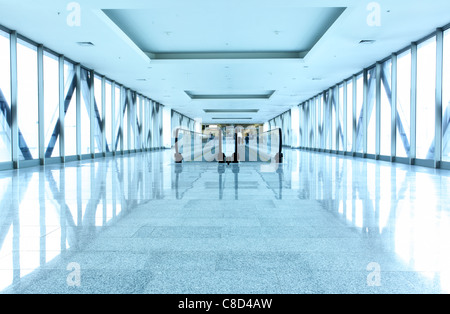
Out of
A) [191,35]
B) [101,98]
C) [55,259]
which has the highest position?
[191,35]

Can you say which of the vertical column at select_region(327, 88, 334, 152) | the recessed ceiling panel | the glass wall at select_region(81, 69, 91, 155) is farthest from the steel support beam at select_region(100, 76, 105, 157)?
the vertical column at select_region(327, 88, 334, 152)

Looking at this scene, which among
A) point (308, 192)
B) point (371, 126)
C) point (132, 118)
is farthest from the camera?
point (132, 118)

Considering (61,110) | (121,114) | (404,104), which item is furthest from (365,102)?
(121,114)

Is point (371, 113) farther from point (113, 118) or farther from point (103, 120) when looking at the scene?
point (113, 118)

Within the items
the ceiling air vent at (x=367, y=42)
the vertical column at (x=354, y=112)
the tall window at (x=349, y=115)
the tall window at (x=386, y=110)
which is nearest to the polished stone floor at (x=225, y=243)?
the ceiling air vent at (x=367, y=42)

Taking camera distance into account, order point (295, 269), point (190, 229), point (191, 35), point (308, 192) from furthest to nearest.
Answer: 1. point (191, 35)
2. point (308, 192)
3. point (190, 229)
4. point (295, 269)

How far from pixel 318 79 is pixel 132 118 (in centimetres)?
1243

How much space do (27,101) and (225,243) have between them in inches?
468

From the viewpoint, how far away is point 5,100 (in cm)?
1133

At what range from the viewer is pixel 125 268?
247cm

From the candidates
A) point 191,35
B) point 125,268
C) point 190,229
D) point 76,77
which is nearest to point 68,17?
point 191,35

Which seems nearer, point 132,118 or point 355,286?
point 355,286

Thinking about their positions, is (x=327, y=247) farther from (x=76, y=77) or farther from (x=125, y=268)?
(x=76, y=77)

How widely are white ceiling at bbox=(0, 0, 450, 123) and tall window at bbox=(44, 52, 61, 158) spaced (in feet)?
2.24
